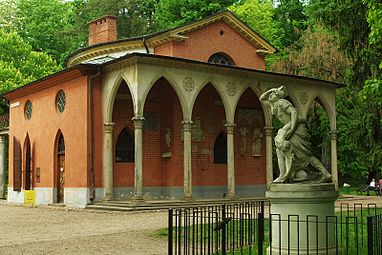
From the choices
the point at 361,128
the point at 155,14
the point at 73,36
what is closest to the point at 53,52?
the point at 73,36

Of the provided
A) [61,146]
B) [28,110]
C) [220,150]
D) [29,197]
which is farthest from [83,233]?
[28,110]

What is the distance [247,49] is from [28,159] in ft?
41.8

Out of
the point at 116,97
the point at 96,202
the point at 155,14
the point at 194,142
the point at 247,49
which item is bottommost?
the point at 96,202

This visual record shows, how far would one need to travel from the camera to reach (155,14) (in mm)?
50375

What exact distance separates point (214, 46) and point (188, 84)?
5145 mm

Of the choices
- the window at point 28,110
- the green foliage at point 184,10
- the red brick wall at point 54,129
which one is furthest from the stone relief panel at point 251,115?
the green foliage at point 184,10

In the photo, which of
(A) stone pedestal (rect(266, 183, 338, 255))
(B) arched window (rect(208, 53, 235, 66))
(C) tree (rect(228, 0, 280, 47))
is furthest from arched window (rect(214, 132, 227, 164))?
(C) tree (rect(228, 0, 280, 47))

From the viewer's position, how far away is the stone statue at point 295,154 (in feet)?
29.3

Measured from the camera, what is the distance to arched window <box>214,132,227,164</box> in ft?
84.8

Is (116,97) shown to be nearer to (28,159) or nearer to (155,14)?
(28,159)

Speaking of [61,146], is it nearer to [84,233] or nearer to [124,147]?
[124,147]

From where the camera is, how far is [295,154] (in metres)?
9.09

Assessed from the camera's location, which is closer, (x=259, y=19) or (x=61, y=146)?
(x=61, y=146)

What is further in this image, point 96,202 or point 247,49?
point 247,49
